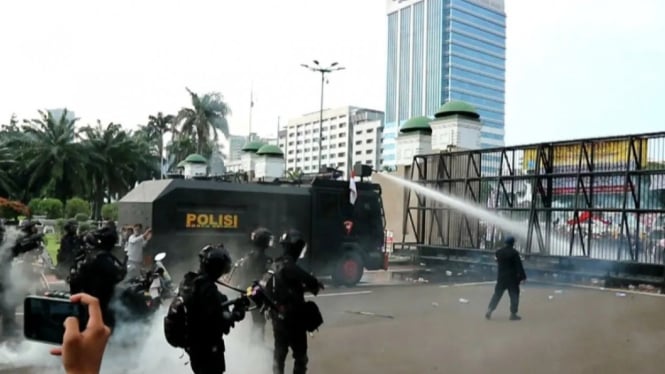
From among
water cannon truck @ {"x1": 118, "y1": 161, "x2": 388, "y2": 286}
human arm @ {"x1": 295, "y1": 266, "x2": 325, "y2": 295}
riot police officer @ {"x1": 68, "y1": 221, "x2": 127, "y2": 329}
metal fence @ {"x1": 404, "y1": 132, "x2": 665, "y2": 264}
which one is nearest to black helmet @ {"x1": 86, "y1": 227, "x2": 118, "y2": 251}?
riot police officer @ {"x1": 68, "y1": 221, "x2": 127, "y2": 329}

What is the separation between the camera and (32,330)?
2.54 meters

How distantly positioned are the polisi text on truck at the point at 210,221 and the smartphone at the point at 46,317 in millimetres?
11722

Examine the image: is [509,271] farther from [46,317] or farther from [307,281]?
[46,317]

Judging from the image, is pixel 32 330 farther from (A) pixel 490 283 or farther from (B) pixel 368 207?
(A) pixel 490 283

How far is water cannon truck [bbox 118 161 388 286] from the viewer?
13.9 meters

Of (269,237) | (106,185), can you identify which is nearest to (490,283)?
(269,237)

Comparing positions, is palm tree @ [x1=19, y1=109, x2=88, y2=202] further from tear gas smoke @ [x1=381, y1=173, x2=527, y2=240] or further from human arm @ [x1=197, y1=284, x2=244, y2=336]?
human arm @ [x1=197, y1=284, x2=244, y2=336]

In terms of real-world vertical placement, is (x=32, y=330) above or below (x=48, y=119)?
below

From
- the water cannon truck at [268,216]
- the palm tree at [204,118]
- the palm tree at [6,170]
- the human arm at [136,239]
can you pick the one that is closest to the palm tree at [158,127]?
the palm tree at [204,118]

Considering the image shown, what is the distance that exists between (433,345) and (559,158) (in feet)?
33.3

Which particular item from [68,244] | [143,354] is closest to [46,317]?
[143,354]

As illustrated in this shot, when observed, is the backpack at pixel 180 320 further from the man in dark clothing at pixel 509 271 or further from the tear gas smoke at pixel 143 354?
the man in dark clothing at pixel 509 271

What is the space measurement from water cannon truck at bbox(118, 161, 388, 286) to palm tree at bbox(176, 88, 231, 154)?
147 ft

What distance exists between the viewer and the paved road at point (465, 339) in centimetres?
762
